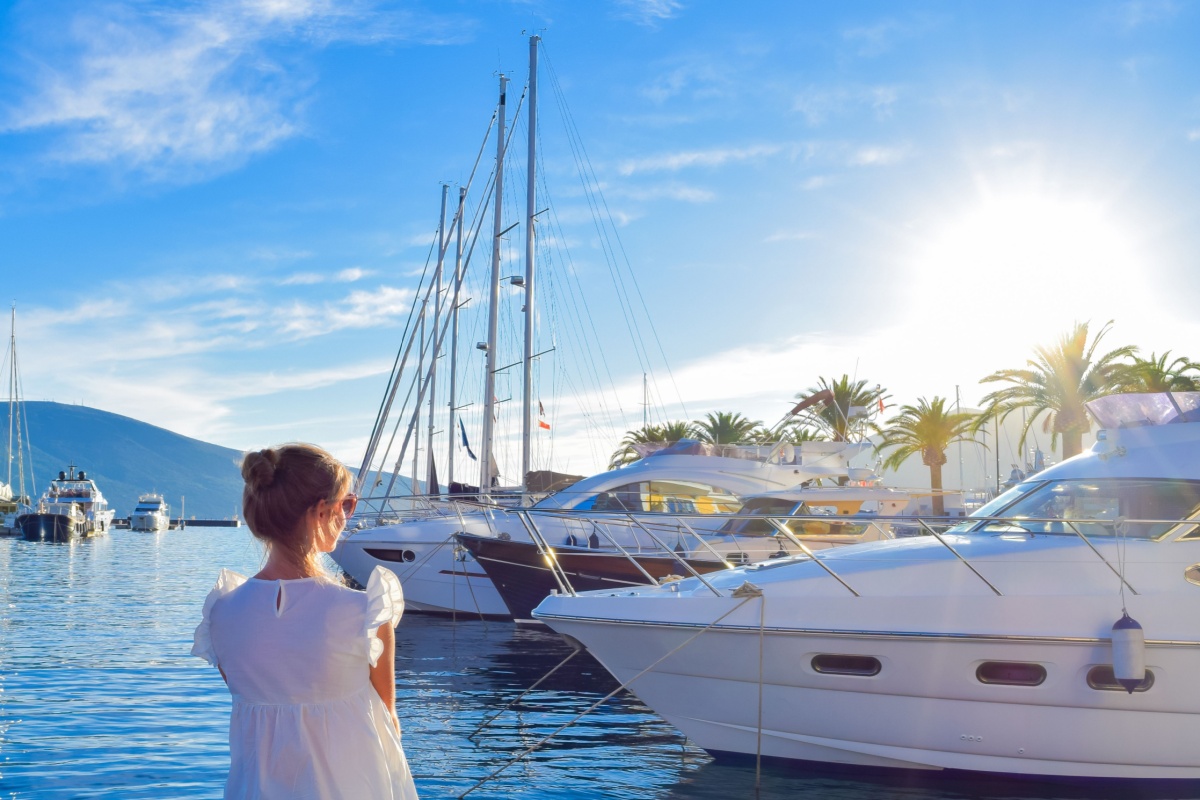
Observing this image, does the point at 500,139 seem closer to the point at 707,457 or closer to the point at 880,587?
the point at 707,457

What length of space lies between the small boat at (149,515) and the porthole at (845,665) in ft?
366

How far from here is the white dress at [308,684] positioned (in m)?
2.45

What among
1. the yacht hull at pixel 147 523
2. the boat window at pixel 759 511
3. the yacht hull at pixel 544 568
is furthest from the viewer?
the yacht hull at pixel 147 523

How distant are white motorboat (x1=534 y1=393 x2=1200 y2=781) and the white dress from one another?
5999 mm

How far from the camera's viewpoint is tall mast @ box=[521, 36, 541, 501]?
24578mm

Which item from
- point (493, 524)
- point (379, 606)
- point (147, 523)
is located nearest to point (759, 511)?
point (493, 524)

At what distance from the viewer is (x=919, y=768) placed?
8227 mm

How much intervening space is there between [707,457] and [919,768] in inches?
537

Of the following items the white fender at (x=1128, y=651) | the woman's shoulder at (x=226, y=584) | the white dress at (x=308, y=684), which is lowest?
the white fender at (x=1128, y=651)

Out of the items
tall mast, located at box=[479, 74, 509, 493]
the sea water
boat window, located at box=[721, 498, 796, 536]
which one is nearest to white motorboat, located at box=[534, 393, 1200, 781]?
the sea water

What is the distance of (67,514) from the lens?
255 ft

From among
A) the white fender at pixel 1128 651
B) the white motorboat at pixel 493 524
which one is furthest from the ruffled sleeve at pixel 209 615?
the white motorboat at pixel 493 524

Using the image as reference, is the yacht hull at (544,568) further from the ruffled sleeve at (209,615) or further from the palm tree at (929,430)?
the palm tree at (929,430)

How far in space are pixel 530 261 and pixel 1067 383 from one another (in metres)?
16.7
